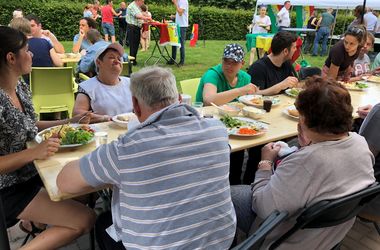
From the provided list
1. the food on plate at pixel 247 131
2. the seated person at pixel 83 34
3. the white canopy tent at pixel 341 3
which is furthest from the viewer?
the white canopy tent at pixel 341 3

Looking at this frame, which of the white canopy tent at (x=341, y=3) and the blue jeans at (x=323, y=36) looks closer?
the white canopy tent at (x=341, y=3)

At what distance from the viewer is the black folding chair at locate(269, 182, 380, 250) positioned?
1.38m

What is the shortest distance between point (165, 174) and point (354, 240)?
2.01m

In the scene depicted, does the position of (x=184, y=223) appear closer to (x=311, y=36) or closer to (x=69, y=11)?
(x=311, y=36)

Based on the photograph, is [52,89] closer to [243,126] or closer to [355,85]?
[243,126]

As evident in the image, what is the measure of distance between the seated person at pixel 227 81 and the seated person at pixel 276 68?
0.19 m

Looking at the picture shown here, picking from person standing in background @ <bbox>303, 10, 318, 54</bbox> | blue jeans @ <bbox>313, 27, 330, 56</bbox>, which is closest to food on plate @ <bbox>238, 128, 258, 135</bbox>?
blue jeans @ <bbox>313, 27, 330, 56</bbox>

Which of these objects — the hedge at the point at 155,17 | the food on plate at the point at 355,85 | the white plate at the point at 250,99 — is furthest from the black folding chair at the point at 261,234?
the hedge at the point at 155,17

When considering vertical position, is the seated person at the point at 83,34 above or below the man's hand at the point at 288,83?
above

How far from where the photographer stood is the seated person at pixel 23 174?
1848 millimetres

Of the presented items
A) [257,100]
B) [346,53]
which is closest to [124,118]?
[257,100]

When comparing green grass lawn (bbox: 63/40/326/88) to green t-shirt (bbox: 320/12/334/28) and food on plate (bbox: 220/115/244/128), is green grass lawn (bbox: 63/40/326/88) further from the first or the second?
food on plate (bbox: 220/115/244/128)

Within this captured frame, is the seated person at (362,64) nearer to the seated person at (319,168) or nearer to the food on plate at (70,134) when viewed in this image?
the seated person at (319,168)

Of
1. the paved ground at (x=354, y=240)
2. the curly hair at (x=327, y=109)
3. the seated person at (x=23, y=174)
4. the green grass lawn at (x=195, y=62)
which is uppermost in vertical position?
the curly hair at (x=327, y=109)
